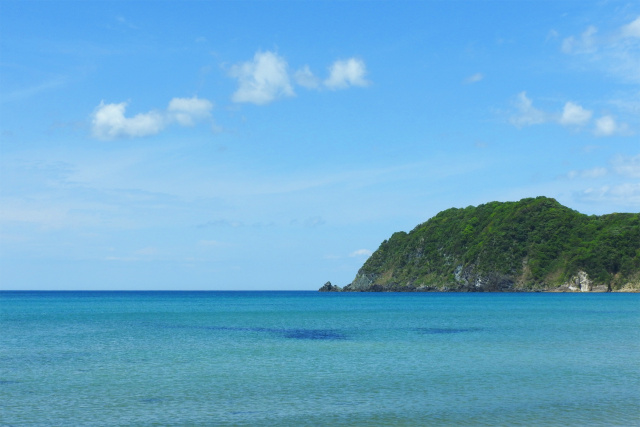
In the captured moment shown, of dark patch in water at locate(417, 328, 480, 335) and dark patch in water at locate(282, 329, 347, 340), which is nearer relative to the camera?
dark patch in water at locate(282, 329, 347, 340)

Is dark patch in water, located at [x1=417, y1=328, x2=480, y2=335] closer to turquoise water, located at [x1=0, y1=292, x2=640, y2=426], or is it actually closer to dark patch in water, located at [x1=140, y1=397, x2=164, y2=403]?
turquoise water, located at [x1=0, y1=292, x2=640, y2=426]

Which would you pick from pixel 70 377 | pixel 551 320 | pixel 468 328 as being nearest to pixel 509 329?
pixel 468 328

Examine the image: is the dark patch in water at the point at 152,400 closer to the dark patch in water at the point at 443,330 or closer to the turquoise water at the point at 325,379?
the turquoise water at the point at 325,379

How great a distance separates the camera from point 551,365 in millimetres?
42031

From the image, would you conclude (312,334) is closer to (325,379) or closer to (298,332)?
(298,332)

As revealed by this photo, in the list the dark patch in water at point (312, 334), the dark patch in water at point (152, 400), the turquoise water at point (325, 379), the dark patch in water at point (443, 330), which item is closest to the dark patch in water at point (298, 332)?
the dark patch in water at point (312, 334)

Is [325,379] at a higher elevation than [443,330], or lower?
higher

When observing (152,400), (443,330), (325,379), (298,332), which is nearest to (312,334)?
(298,332)

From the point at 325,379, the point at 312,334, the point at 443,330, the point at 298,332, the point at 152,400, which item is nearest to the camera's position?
the point at 152,400

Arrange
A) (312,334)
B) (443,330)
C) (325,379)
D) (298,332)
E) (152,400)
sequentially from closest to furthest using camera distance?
(152,400), (325,379), (312,334), (298,332), (443,330)

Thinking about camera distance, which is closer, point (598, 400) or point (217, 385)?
point (598, 400)

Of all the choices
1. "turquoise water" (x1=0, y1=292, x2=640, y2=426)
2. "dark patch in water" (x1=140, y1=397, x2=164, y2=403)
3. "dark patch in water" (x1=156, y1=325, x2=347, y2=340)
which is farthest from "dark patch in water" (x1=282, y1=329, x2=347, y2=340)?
"dark patch in water" (x1=140, y1=397, x2=164, y2=403)

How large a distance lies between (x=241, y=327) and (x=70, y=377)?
43557mm

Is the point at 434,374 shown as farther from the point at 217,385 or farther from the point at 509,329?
the point at 509,329
